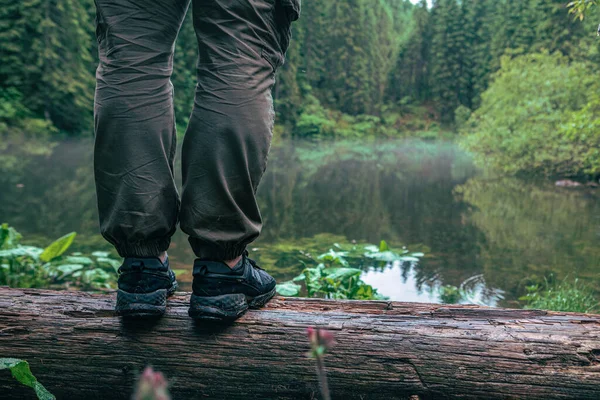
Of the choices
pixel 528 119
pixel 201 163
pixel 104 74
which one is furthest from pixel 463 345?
pixel 528 119

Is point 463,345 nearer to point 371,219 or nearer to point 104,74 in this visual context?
point 104,74

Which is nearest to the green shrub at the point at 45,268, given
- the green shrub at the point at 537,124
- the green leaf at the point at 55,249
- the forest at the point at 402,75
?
the green leaf at the point at 55,249

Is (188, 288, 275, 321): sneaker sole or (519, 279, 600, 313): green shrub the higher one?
(188, 288, 275, 321): sneaker sole

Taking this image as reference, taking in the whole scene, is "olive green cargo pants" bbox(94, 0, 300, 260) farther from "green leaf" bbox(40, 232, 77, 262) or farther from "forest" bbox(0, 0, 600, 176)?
"forest" bbox(0, 0, 600, 176)

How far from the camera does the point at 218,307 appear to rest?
113 centimetres

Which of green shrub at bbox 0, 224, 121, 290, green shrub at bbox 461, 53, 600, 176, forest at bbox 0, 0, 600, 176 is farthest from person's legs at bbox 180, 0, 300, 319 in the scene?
green shrub at bbox 461, 53, 600, 176

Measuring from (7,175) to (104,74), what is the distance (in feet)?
28.1

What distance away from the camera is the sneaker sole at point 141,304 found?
1124mm

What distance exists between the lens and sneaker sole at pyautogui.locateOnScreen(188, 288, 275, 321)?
1116 millimetres

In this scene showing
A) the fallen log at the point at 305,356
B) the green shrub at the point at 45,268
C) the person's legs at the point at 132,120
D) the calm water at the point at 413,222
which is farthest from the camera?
the calm water at the point at 413,222

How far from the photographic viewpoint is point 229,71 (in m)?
1.14

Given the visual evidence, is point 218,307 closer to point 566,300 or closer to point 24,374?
point 24,374

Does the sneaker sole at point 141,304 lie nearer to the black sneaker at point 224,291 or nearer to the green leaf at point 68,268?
the black sneaker at point 224,291

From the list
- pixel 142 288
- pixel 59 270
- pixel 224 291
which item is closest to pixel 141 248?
pixel 142 288
